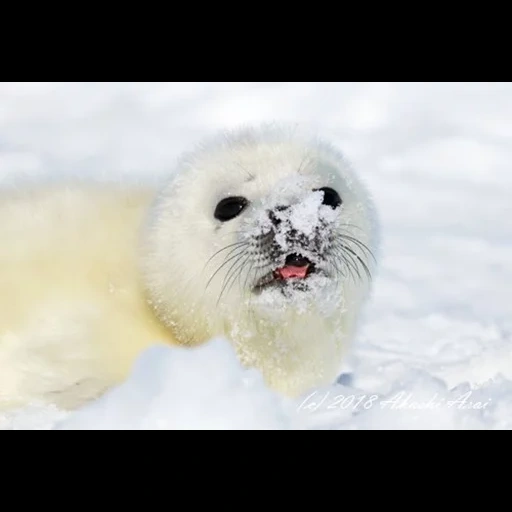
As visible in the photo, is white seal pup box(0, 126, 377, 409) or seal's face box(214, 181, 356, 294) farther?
white seal pup box(0, 126, 377, 409)

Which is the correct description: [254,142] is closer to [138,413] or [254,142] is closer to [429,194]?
[138,413]

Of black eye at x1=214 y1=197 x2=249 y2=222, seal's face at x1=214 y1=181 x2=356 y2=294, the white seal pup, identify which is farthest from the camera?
black eye at x1=214 y1=197 x2=249 y2=222

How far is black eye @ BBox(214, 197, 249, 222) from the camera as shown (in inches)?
193

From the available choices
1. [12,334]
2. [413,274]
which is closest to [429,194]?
[413,274]

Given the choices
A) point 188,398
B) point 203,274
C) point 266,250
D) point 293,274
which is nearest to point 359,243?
point 293,274

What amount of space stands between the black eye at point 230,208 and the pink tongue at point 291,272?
15.5 inches

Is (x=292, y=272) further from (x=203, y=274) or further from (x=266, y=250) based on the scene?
(x=203, y=274)

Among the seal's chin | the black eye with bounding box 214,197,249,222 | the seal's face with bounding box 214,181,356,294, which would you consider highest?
the black eye with bounding box 214,197,249,222

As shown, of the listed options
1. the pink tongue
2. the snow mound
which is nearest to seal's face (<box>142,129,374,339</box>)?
the pink tongue

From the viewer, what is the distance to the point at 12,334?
5.11 m

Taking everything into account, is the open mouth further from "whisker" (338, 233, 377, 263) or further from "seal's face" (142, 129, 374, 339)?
"whisker" (338, 233, 377, 263)

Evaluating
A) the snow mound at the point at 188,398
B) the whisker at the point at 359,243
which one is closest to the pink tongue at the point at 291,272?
the whisker at the point at 359,243

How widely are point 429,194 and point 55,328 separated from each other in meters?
2.72

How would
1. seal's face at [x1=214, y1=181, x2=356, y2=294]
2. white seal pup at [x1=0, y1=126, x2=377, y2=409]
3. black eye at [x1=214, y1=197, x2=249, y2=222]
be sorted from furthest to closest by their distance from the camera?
1. black eye at [x1=214, y1=197, x2=249, y2=222]
2. white seal pup at [x1=0, y1=126, x2=377, y2=409]
3. seal's face at [x1=214, y1=181, x2=356, y2=294]
